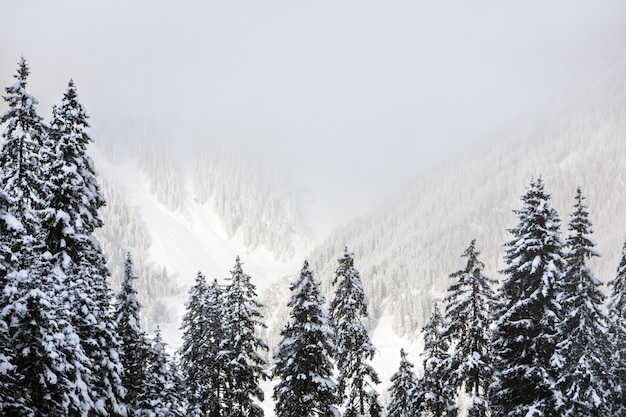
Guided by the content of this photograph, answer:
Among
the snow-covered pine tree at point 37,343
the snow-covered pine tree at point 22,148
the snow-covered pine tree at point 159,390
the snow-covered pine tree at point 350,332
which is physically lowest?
the snow-covered pine tree at point 37,343

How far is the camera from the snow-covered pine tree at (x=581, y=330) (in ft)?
76.1

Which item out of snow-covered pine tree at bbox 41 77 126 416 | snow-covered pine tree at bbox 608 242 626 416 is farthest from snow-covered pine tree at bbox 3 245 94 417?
snow-covered pine tree at bbox 608 242 626 416

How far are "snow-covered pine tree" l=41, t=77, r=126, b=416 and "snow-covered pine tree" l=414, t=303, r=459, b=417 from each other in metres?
16.2

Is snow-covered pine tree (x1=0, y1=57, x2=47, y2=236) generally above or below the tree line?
above

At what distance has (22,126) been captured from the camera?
72.4 feet

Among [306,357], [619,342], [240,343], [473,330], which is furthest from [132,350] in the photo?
[619,342]

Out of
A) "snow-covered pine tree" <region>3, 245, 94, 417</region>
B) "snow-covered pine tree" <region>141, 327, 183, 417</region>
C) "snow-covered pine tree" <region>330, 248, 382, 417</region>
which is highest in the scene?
"snow-covered pine tree" <region>330, 248, 382, 417</region>

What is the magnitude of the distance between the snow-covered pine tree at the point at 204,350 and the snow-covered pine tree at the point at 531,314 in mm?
15981

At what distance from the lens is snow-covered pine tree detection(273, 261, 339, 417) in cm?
2514

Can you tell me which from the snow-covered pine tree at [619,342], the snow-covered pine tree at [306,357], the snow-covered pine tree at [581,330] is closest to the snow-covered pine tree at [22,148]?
the snow-covered pine tree at [306,357]

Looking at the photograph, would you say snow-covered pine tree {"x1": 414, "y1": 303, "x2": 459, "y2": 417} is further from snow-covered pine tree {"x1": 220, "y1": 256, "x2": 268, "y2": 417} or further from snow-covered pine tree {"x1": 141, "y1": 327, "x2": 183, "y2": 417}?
snow-covered pine tree {"x1": 141, "y1": 327, "x2": 183, "y2": 417}

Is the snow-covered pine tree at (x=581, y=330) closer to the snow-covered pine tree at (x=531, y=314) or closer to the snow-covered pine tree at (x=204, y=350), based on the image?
the snow-covered pine tree at (x=531, y=314)

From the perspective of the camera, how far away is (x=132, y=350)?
87.5ft

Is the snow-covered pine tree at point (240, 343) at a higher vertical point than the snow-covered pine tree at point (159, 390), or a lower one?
higher
